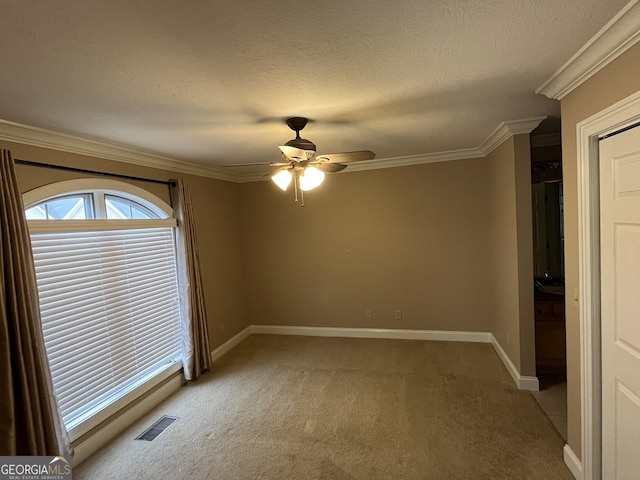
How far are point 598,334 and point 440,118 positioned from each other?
5.76 feet

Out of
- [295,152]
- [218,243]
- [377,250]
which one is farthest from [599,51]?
[218,243]

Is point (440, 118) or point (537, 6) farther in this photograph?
point (440, 118)

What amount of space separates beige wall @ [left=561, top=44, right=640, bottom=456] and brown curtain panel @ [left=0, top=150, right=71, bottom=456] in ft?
11.0

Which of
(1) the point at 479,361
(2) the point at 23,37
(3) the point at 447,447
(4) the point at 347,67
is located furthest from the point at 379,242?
(2) the point at 23,37

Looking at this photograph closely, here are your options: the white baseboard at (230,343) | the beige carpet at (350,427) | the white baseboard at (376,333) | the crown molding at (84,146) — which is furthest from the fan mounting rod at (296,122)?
the white baseboard at (376,333)

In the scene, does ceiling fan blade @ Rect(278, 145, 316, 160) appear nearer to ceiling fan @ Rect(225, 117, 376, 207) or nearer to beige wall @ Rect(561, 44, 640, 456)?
ceiling fan @ Rect(225, 117, 376, 207)

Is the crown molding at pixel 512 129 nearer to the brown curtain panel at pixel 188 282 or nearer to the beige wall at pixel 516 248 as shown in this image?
the beige wall at pixel 516 248

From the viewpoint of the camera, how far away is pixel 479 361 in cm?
390

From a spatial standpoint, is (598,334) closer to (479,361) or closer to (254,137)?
→ (479,361)

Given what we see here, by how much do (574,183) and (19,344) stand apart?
11.4 ft

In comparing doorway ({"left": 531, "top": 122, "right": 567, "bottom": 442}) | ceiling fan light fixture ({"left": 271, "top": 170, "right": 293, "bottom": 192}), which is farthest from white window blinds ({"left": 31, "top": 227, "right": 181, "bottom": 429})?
doorway ({"left": 531, "top": 122, "right": 567, "bottom": 442})

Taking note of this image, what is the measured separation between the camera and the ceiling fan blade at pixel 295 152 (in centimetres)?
222

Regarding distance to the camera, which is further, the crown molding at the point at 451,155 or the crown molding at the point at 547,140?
the crown molding at the point at 547,140

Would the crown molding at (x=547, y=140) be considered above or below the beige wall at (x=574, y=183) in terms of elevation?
above
